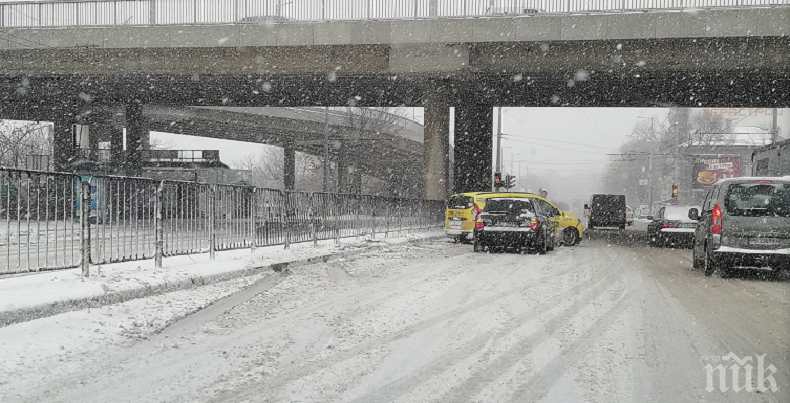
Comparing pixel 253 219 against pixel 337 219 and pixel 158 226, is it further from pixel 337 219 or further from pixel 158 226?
pixel 337 219

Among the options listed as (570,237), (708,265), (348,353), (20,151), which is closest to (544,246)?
(570,237)

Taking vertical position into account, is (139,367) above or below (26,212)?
below

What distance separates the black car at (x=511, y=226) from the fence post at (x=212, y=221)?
24.7 feet

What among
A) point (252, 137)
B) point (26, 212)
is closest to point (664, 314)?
point (26, 212)

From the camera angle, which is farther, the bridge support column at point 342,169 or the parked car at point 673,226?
the bridge support column at point 342,169

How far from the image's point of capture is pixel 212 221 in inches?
501

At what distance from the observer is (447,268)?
13727mm

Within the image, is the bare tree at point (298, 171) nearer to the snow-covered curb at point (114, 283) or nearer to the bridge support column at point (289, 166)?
the bridge support column at point (289, 166)

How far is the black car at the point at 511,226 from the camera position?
57.8ft

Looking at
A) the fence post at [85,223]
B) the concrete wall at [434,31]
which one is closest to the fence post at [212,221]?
the fence post at [85,223]

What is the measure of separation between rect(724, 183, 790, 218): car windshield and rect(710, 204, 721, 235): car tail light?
156 mm

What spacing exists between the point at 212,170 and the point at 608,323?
3875cm

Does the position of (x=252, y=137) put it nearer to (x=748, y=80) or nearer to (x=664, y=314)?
(x=748, y=80)

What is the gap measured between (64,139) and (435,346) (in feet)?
163
